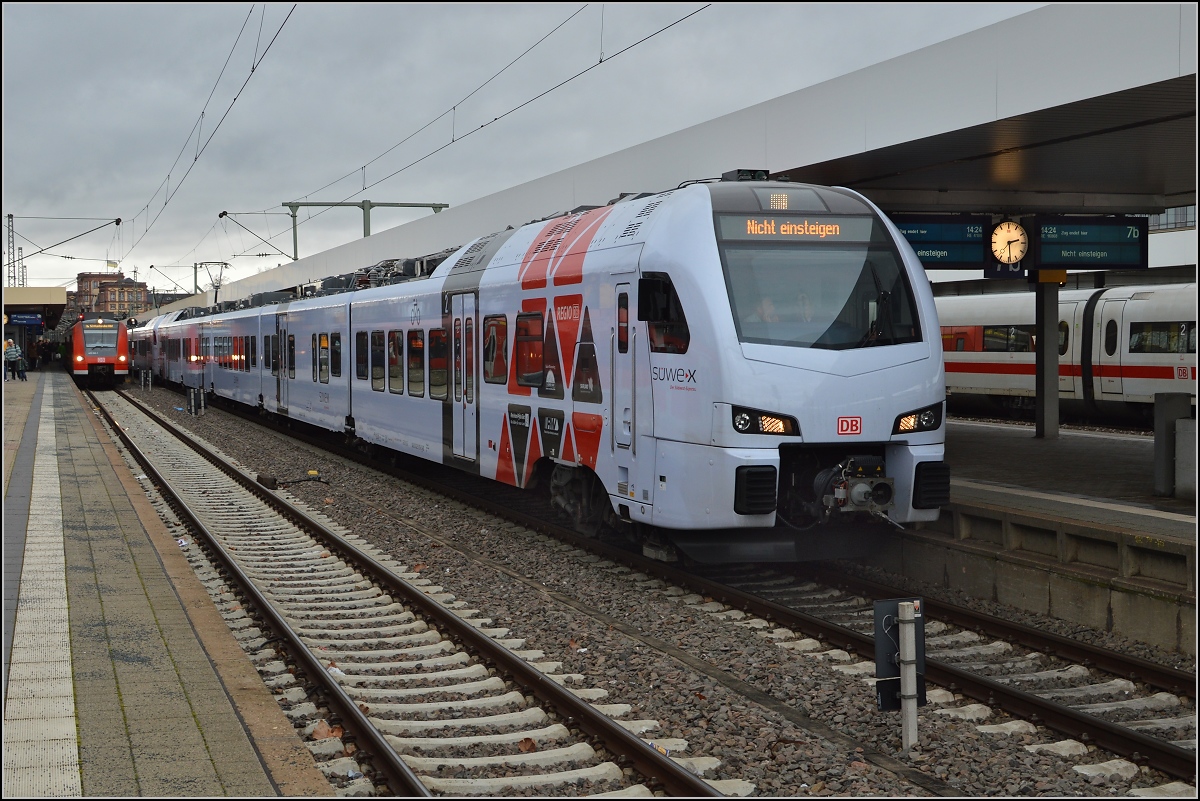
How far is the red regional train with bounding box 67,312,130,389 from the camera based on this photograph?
4953 cm

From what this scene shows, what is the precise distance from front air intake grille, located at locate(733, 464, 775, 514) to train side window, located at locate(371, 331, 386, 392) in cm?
989

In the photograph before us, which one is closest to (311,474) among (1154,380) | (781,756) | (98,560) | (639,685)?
(98,560)

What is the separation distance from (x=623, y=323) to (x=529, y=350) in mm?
2206

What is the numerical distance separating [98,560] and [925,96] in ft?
29.1

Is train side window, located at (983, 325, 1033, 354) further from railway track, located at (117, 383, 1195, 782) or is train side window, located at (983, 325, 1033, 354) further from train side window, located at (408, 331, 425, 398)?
railway track, located at (117, 383, 1195, 782)

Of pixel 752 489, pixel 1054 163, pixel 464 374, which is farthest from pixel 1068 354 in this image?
pixel 752 489

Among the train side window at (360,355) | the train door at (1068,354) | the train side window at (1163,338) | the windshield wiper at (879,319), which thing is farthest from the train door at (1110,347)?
the windshield wiper at (879,319)

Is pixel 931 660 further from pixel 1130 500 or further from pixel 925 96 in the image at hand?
pixel 925 96

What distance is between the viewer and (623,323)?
31.6 ft

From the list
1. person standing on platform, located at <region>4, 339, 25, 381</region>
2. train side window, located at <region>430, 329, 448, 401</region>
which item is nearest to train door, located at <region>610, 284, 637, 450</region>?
train side window, located at <region>430, 329, 448, 401</region>

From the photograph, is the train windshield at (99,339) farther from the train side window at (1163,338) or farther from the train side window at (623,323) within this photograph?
the train side window at (623,323)

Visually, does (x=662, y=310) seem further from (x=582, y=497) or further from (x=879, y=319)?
(x=582, y=497)

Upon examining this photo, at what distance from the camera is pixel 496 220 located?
84.8 feet

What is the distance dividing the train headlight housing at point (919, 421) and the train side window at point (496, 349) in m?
4.74
